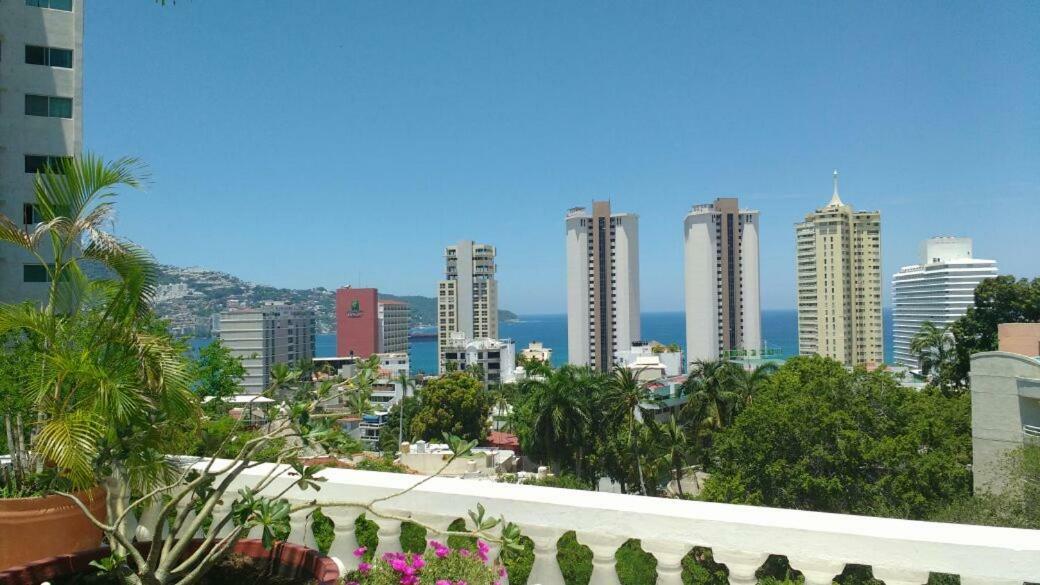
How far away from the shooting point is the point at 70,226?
283cm

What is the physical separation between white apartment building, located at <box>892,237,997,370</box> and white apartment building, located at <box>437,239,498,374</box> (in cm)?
6216

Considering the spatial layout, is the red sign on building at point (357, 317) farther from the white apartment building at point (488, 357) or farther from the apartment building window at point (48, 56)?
the apartment building window at point (48, 56)

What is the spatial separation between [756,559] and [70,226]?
2.84 metres

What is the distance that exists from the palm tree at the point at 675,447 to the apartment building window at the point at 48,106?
23.1 meters

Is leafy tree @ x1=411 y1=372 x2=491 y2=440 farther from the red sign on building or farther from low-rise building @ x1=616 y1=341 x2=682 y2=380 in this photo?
the red sign on building

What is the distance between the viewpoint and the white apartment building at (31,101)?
19094 millimetres

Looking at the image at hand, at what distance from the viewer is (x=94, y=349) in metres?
2.46

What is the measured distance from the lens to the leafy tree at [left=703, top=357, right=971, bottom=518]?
16.6 meters

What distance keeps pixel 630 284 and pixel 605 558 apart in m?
90.8

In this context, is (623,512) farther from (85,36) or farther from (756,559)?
(85,36)

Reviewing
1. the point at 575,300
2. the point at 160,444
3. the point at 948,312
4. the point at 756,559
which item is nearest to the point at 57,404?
the point at 160,444

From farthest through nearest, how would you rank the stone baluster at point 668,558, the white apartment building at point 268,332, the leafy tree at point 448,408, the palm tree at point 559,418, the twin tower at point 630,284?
the white apartment building at point 268,332 < the twin tower at point 630,284 < the leafy tree at point 448,408 < the palm tree at point 559,418 < the stone baluster at point 668,558

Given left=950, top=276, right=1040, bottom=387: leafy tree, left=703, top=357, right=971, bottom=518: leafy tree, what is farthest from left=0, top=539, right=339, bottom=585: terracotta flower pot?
left=950, top=276, right=1040, bottom=387: leafy tree

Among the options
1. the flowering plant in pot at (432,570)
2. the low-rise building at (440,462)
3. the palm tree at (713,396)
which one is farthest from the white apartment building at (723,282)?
the flowering plant in pot at (432,570)
